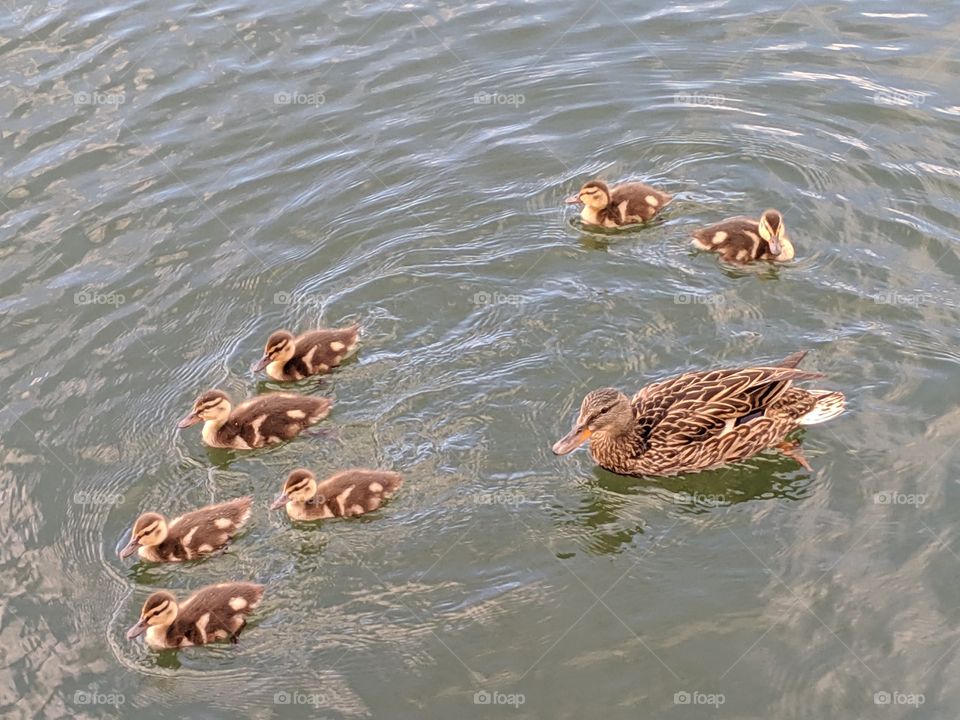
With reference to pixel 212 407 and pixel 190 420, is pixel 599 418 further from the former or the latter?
pixel 190 420

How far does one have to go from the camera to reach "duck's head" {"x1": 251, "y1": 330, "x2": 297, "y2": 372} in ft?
23.8

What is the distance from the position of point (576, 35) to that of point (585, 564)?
5646 mm

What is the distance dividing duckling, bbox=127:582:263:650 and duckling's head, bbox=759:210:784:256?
394 cm

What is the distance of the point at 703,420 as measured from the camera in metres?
6.59

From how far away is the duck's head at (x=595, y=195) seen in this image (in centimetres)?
820

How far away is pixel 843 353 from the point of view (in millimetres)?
7090

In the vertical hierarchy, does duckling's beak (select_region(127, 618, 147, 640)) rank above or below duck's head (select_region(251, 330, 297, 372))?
below

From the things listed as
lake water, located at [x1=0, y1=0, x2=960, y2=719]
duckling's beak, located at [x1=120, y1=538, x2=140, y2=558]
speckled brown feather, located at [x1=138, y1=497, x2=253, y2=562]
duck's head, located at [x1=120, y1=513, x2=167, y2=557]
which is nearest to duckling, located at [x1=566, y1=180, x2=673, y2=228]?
lake water, located at [x1=0, y1=0, x2=960, y2=719]

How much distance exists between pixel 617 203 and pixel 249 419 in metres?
2.95

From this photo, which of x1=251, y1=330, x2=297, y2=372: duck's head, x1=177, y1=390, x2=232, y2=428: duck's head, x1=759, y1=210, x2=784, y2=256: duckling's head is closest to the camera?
x1=177, y1=390, x2=232, y2=428: duck's head

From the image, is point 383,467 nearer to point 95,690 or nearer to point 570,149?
point 95,690

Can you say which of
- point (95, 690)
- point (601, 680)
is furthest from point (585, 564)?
point (95, 690)

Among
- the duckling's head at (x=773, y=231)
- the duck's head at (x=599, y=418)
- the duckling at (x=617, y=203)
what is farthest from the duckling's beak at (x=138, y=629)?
the duckling's head at (x=773, y=231)

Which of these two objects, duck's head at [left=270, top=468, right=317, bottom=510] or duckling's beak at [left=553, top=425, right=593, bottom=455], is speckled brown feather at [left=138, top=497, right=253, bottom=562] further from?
duckling's beak at [left=553, top=425, right=593, bottom=455]
